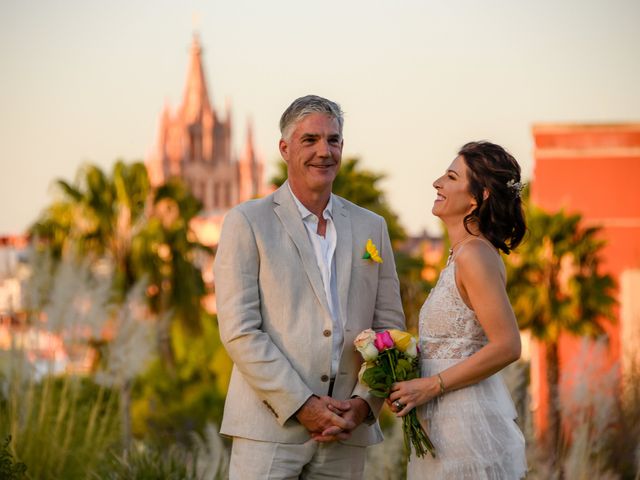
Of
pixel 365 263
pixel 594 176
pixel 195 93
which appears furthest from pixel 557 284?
pixel 195 93

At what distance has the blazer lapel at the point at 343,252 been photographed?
14.0 ft

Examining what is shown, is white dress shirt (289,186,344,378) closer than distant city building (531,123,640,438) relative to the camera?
Yes

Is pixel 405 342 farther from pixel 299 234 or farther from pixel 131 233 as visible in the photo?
pixel 131 233

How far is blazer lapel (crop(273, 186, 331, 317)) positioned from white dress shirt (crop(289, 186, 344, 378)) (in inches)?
1.0

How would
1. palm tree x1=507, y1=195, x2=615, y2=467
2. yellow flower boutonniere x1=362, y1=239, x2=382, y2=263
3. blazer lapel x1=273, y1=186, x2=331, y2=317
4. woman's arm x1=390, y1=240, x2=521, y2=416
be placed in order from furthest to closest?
palm tree x1=507, y1=195, x2=615, y2=467, yellow flower boutonniere x1=362, y1=239, x2=382, y2=263, blazer lapel x1=273, y1=186, x2=331, y2=317, woman's arm x1=390, y1=240, x2=521, y2=416

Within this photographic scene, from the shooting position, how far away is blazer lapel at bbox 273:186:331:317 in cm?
421

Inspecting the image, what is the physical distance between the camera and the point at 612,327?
26.2m

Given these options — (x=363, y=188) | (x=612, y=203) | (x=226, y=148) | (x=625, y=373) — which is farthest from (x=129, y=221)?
(x=226, y=148)

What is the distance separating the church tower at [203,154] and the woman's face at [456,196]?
523 feet

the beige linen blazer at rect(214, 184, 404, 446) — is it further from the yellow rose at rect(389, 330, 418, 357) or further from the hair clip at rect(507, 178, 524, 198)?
the hair clip at rect(507, 178, 524, 198)

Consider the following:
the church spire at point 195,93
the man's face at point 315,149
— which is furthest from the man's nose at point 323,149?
the church spire at point 195,93

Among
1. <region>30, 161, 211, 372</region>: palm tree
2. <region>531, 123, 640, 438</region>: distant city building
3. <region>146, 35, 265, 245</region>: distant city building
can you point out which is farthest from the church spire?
<region>531, 123, 640, 438</region>: distant city building

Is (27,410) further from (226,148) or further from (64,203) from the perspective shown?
(226,148)

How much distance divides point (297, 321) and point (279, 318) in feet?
0.20
